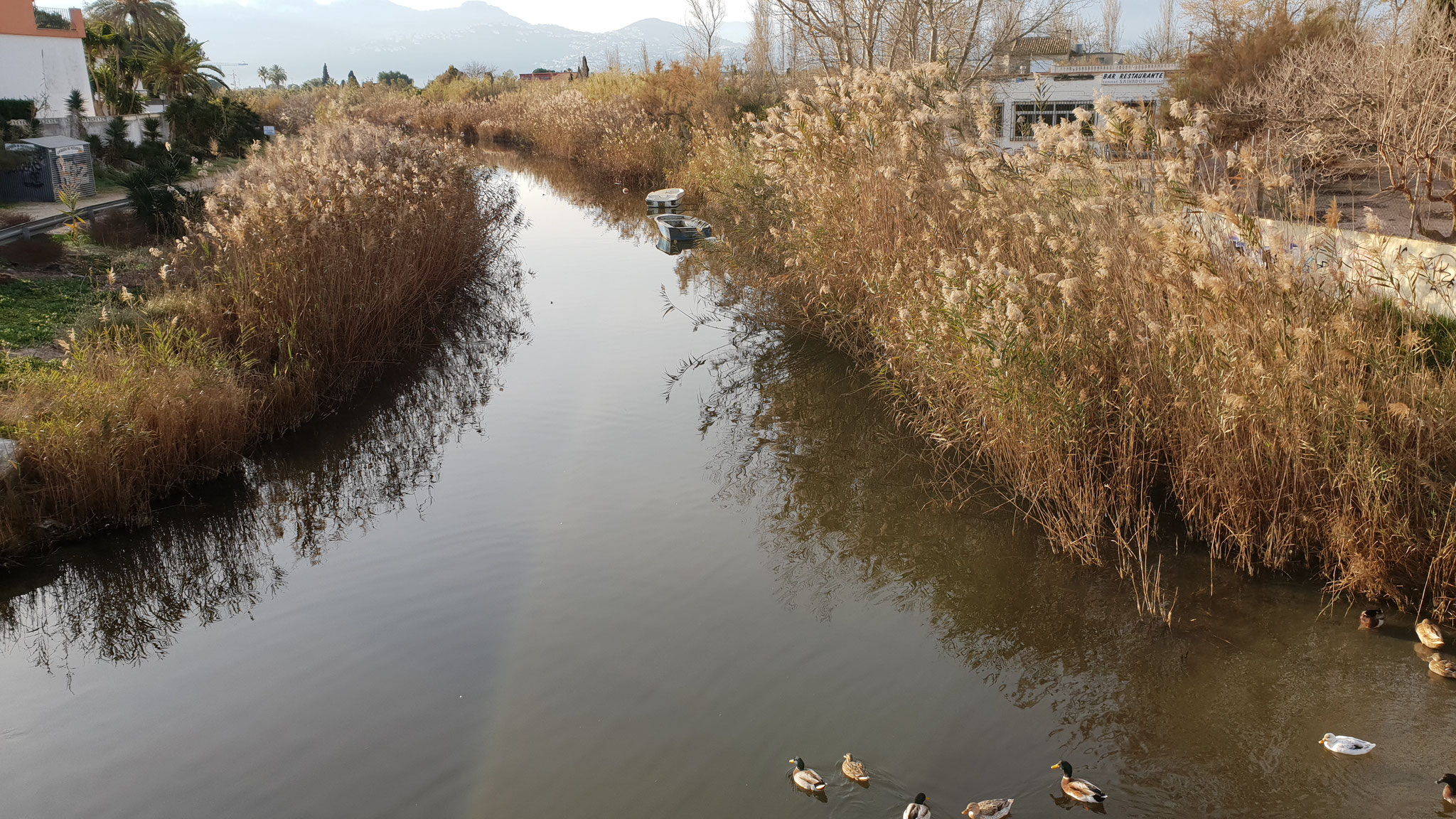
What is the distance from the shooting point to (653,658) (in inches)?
181

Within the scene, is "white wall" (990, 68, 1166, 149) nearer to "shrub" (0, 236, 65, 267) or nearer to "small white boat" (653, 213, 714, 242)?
"small white boat" (653, 213, 714, 242)

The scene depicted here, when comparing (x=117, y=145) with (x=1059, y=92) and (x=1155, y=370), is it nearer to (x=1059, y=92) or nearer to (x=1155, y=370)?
(x=1059, y=92)

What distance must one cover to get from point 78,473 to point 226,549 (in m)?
0.93

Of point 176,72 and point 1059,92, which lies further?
point 176,72

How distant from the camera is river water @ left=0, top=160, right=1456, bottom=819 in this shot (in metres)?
3.73

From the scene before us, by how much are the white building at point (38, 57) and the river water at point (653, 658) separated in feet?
76.6

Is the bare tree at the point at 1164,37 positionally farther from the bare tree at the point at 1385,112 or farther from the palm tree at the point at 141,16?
the palm tree at the point at 141,16

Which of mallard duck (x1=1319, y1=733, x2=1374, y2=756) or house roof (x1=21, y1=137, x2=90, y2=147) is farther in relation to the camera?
house roof (x1=21, y1=137, x2=90, y2=147)

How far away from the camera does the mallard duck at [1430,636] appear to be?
163 inches

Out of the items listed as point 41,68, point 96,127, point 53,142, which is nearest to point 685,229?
point 53,142

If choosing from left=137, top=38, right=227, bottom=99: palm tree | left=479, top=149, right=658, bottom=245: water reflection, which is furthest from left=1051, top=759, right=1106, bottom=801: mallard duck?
left=137, top=38, right=227, bottom=99: palm tree

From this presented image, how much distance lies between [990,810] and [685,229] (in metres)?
11.9

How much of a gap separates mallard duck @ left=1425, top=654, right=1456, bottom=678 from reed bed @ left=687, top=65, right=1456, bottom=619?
407 millimetres

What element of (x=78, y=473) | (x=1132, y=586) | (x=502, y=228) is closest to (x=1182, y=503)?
(x=1132, y=586)
